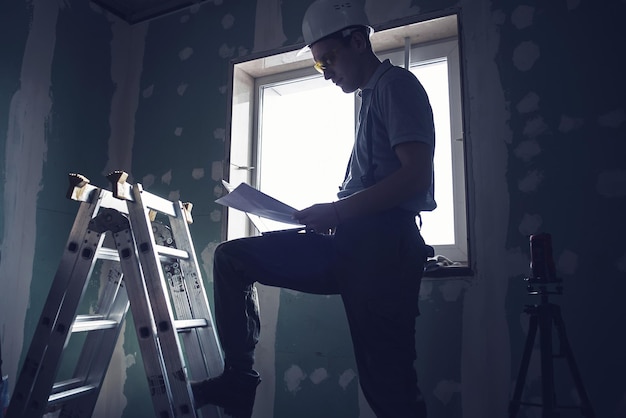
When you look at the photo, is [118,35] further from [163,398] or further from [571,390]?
[571,390]

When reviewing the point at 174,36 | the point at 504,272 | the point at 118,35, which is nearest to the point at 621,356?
the point at 504,272

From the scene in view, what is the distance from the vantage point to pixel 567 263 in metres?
1.64

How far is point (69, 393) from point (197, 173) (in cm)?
118

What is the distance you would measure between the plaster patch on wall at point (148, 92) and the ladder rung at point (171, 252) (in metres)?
1.27

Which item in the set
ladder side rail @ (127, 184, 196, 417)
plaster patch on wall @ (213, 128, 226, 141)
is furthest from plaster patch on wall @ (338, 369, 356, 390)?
plaster patch on wall @ (213, 128, 226, 141)

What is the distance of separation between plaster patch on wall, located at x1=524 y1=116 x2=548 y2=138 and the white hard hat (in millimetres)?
702

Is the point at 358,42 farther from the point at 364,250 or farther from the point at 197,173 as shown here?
the point at 197,173

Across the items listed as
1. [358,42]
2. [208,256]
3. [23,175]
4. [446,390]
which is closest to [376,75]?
[358,42]

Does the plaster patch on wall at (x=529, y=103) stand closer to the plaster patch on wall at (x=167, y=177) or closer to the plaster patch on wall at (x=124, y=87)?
the plaster patch on wall at (x=167, y=177)

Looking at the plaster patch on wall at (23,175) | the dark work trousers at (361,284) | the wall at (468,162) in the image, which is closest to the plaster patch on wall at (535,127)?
the wall at (468,162)

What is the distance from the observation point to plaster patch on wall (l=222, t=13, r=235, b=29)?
2490 mm

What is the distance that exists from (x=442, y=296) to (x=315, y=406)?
2.22 ft

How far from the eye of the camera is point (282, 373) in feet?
6.64

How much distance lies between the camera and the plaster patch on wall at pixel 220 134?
2.39 metres
